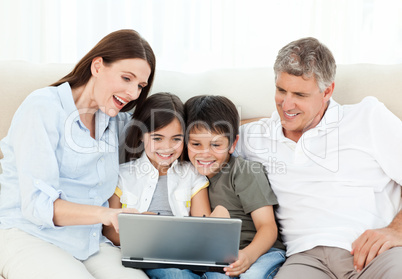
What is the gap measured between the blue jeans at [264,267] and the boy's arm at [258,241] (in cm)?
2

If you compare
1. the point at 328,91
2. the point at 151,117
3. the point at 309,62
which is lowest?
the point at 151,117

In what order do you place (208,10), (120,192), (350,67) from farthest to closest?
1. (208,10)
2. (350,67)
3. (120,192)

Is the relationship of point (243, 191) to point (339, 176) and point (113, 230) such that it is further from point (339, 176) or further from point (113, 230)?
point (113, 230)

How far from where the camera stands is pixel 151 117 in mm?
1696

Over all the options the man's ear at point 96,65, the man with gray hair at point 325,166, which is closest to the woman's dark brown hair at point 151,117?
the man's ear at point 96,65

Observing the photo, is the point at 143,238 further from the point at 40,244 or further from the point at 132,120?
the point at 132,120

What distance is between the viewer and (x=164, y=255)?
1347mm

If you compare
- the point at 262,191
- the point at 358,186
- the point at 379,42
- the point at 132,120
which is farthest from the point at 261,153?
the point at 379,42

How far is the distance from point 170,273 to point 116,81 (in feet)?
2.27

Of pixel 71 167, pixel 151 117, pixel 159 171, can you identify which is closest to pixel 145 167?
pixel 159 171

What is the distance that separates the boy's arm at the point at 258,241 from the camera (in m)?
1.39

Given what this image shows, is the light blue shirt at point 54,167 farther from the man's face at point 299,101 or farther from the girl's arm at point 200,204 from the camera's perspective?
the man's face at point 299,101

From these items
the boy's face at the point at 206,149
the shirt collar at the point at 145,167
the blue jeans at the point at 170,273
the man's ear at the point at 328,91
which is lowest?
the blue jeans at the point at 170,273

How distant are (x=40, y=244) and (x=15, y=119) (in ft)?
1.38
